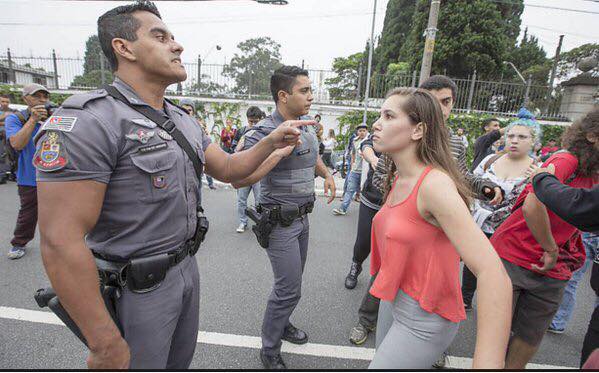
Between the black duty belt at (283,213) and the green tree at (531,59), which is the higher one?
the green tree at (531,59)

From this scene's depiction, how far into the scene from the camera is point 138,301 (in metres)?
1.37

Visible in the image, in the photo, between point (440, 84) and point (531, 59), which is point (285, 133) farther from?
point (531, 59)

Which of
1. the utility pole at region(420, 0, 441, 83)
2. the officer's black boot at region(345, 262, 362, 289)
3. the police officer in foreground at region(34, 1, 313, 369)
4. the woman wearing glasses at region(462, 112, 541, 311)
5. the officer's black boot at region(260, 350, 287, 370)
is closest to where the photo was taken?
the police officer in foreground at region(34, 1, 313, 369)

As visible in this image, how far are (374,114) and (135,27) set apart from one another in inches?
462

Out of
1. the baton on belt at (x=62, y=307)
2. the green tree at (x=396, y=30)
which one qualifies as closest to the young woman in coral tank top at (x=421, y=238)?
the baton on belt at (x=62, y=307)

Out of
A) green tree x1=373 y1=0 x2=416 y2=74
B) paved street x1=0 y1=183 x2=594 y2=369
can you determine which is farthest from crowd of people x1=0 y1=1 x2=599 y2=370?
green tree x1=373 y1=0 x2=416 y2=74

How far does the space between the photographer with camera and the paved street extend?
242 mm

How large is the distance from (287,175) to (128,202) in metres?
1.40

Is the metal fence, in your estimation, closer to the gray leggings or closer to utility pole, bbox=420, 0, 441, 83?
utility pole, bbox=420, 0, 441, 83

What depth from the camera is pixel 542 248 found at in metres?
1.97

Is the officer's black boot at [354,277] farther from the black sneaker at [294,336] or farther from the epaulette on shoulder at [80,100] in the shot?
the epaulette on shoulder at [80,100]

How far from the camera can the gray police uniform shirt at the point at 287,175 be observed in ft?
8.37

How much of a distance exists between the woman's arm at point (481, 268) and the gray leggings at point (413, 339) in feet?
1.33

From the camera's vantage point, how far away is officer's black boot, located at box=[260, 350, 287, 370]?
236 cm
